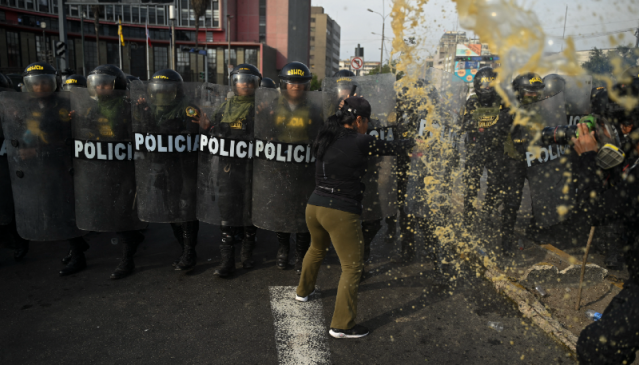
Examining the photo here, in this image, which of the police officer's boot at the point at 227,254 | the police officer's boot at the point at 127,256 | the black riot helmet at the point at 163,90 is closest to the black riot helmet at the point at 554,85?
the police officer's boot at the point at 227,254

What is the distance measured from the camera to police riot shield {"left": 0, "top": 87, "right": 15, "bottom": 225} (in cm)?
500

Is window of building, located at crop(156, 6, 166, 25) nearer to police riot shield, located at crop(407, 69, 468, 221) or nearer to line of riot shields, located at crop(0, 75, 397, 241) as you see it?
line of riot shields, located at crop(0, 75, 397, 241)

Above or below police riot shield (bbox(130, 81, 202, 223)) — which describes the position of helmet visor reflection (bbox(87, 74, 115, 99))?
above

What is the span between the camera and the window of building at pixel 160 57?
51.5m

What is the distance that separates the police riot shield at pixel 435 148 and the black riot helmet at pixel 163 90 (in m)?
2.65

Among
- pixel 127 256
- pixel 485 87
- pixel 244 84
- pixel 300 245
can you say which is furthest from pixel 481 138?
pixel 127 256

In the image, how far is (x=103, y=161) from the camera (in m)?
A: 4.66

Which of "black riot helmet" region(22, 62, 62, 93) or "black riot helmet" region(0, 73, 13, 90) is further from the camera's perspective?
"black riot helmet" region(0, 73, 13, 90)

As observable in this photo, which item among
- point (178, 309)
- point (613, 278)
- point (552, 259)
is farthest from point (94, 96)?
point (613, 278)

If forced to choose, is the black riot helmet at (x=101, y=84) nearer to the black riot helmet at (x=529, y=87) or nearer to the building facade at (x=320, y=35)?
the black riot helmet at (x=529, y=87)

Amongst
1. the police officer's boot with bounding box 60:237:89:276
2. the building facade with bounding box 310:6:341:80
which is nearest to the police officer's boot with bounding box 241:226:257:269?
the police officer's boot with bounding box 60:237:89:276

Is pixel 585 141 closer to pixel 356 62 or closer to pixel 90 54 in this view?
pixel 356 62

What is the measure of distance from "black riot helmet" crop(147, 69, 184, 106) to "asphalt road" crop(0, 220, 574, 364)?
74.8 inches

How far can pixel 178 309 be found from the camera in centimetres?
390
